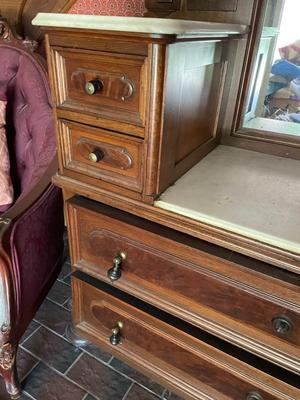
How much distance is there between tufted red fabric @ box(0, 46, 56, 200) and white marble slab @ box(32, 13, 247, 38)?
17.3 inches

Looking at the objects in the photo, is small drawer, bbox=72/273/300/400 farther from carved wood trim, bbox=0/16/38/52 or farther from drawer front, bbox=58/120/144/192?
carved wood trim, bbox=0/16/38/52

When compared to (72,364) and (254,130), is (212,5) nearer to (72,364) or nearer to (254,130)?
(254,130)

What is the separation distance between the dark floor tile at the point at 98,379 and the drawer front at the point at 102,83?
36.4 inches

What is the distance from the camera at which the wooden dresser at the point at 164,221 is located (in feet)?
2.11

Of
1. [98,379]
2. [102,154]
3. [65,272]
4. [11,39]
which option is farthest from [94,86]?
[65,272]

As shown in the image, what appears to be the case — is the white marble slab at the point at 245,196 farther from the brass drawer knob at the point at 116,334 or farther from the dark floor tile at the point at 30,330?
the dark floor tile at the point at 30,330

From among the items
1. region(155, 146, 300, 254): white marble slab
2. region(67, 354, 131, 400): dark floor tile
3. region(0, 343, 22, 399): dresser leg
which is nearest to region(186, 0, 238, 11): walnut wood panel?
region(155, 146, 300, 254): white marble slab

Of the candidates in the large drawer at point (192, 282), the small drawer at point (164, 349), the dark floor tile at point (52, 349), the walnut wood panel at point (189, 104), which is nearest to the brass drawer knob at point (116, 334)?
the small drawer at point (164, 349)

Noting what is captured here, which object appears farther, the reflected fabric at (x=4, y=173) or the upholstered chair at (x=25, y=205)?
the reflected fabric at (x=4, y=173)

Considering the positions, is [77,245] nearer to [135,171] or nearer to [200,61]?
[135,171]

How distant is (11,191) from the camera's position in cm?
115

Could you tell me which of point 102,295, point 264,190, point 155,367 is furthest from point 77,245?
point 264,190

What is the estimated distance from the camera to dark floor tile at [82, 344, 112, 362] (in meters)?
1.21

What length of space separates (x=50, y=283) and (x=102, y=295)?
27 cm
